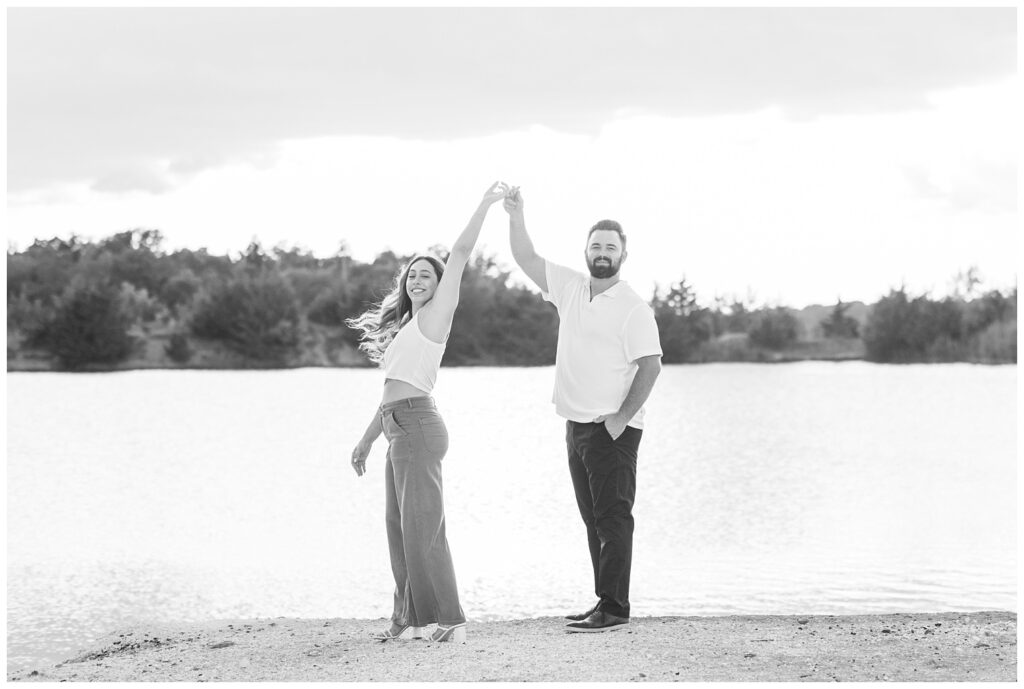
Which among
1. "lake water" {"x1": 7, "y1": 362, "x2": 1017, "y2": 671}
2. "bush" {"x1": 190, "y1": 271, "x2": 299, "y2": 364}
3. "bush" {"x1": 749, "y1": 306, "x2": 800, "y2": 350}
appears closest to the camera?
"lake water" {"x1": 7, "y1": 362, "x2": 1017, "y2": 671}

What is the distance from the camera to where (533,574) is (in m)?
10.3

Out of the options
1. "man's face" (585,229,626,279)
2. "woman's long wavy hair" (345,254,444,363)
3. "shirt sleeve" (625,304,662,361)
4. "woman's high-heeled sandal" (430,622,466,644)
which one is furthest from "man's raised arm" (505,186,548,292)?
"woman's high-heeled sandal" (430,622,466,644)

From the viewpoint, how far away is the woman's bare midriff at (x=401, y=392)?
19.0 ft

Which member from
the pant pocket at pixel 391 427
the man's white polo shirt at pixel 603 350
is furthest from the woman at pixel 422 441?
the man's white polo shirt at pixel 603 350

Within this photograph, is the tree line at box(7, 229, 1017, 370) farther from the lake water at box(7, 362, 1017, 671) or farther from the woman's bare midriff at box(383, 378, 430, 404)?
the woman's bare midriff at box(383, 378, 430, 404)

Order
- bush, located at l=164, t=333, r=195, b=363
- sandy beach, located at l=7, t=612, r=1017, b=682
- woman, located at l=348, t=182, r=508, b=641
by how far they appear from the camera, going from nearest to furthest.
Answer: sandy beach, located at l=7, t=612, r=1017, b=682 < woman, located at l=348, t=182, r=508, b=641 < bush, located at l=164, t=333, r=195, b=363

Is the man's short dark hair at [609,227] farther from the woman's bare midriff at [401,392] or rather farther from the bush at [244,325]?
the bush at [244,325]

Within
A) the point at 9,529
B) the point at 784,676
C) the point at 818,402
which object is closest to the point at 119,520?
the point at 9,529

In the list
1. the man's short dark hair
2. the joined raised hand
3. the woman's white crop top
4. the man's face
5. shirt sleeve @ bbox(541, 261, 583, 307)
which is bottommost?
the woman's white crop top

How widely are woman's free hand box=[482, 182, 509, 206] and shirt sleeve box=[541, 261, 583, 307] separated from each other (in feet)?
1.71

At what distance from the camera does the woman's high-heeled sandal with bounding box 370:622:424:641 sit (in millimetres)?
5871

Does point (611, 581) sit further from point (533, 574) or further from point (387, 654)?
point (533, 574)

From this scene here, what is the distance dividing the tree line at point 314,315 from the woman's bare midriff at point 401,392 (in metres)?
60.6

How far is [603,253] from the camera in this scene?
604 centimetres
